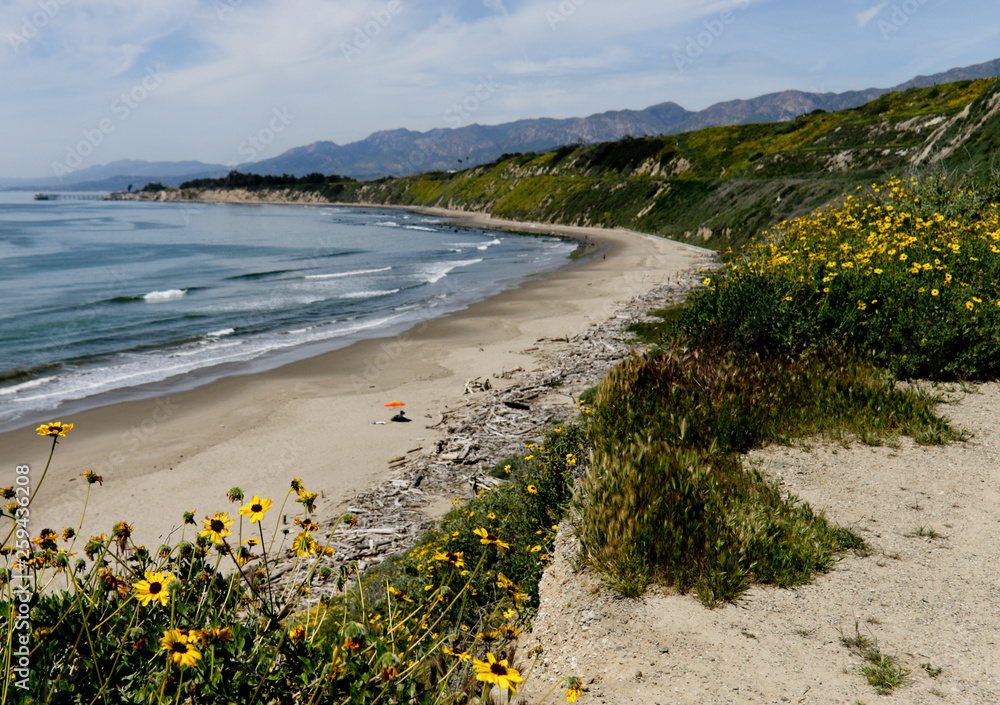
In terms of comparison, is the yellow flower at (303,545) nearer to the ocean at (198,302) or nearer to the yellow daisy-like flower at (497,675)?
the yellow daisy-like flower at (497,675)

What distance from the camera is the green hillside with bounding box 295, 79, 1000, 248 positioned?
3147cm

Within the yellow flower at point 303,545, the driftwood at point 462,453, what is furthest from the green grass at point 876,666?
the driftwood at point 462,453

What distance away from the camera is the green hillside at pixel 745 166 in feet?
103

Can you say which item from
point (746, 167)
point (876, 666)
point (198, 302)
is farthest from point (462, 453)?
point (746, 167)

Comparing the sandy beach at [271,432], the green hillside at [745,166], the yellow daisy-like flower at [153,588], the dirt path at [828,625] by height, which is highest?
the green hillside at [745,166]

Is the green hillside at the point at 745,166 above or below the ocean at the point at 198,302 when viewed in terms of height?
above

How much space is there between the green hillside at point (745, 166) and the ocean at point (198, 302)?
12667 millimetres

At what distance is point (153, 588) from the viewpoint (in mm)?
2283

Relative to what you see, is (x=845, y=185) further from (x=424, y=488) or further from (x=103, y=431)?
(x=103, y=431)

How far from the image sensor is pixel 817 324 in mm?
8203

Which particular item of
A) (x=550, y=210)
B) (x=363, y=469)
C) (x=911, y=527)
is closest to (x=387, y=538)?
(x=363, y=469)

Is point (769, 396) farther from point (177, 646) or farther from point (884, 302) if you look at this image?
point (177, 646)

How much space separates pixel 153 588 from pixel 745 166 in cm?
6569

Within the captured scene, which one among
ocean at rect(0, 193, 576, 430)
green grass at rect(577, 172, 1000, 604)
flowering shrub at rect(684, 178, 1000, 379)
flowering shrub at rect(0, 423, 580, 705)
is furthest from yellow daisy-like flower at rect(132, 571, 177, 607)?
ocean at rect(0, 193, 576, 430)
